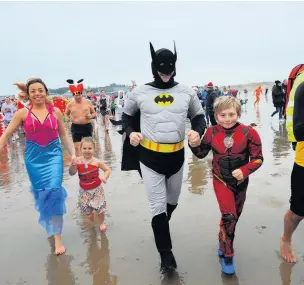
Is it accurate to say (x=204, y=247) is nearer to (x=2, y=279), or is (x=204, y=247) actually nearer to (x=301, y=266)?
(x=301, y=266)

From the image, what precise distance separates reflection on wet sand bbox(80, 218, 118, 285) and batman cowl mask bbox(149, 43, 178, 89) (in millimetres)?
1830

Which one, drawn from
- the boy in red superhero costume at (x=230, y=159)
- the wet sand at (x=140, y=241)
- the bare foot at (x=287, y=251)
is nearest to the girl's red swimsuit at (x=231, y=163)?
the boy in red superhero costume at (x=230, y=159)

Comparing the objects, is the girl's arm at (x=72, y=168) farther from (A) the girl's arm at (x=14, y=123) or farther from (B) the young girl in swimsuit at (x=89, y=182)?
(A) the girl's arm at (x=14, y=123)

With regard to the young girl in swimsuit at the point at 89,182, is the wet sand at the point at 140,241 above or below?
below

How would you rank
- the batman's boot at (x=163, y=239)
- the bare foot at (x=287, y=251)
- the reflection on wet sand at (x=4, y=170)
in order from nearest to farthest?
1. the batman's boot at (x=163, y=239)
2. the bare foot at (x=287, y=251)
3. the reflection on wet sand at (x=4, y=170)

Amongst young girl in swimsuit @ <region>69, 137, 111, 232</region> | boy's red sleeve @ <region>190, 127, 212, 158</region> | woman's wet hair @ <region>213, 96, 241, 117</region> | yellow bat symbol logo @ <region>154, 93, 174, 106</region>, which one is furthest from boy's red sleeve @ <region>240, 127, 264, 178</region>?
young girl in swimsuit @ <region>69, 137, 111, 232</region>

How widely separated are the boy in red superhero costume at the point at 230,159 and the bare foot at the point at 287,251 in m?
0.59

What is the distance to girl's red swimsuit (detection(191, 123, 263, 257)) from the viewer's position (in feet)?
10.0

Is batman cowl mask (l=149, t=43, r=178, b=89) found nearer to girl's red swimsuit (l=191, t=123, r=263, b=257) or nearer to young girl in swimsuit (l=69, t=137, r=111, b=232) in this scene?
girl's red swimsuit (l=191, t=123, r=263, b=257)

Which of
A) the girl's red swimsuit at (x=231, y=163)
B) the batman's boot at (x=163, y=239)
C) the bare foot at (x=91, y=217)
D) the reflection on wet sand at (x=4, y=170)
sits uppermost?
the girl's red swimsuit at (x=231, y=163)

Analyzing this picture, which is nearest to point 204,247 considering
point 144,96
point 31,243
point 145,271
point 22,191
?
point 145,271

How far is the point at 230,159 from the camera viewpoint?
120 inches

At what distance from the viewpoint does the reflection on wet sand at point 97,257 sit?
10.4 feet

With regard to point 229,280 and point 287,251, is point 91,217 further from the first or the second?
point 287,251
